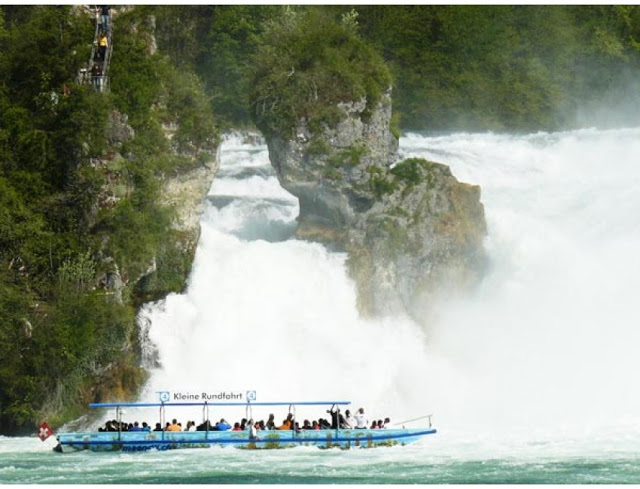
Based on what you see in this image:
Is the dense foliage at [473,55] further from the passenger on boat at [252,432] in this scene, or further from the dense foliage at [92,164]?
the passenger on boat at [252,432]

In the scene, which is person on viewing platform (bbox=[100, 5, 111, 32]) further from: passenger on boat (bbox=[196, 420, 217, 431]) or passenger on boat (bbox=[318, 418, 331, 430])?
passenger on boat (bbox=[318, 418, 331, 430])

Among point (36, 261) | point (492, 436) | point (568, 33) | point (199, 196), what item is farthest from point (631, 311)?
point (568, 33)

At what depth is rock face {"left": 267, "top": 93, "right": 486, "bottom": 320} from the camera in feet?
231

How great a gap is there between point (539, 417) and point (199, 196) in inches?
615

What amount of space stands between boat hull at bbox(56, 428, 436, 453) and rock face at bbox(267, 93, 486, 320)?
1213 cm

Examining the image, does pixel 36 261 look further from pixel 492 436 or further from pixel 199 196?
pixel 492 436

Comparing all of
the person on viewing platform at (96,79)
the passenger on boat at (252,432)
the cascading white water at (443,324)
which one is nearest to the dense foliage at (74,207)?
the person on viewing platform at (96,79)

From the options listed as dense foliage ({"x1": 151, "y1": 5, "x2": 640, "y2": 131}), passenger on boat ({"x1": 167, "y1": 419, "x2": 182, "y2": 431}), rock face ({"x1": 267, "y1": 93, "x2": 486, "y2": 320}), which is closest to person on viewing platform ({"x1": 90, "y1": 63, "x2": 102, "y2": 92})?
rock face ({"x1": 267, "y1": 93, "x2": 486, "y2": 320})

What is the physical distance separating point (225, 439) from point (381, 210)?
56.0 feet

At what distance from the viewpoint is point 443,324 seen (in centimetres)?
7100

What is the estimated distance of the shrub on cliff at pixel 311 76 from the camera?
70.6 m

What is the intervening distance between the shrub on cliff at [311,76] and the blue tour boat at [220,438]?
53.7 feet

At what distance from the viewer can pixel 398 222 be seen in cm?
7138

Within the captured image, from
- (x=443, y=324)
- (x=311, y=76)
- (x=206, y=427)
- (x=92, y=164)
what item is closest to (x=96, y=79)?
(x=92, y=164)
